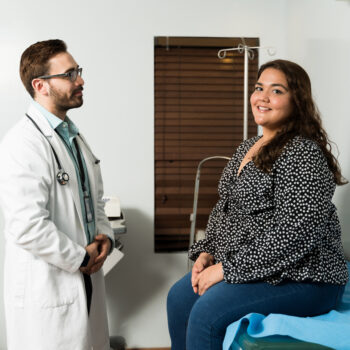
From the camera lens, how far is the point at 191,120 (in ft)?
9.55

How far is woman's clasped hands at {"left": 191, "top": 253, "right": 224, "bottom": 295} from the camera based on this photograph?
1.58 metres

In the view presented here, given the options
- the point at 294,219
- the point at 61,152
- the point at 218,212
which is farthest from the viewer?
the point at 218,212

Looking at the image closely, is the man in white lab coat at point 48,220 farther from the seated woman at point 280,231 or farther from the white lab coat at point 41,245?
the seated woman at point 280,231

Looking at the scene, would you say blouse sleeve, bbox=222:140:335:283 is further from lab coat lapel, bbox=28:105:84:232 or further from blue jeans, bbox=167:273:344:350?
lab coat lapel, bbox=28:105:84:232

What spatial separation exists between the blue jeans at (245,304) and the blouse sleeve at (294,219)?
0.05 meters

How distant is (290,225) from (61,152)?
838 millimetres

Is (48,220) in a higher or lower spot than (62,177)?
lower

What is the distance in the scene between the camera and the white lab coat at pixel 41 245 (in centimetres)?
158

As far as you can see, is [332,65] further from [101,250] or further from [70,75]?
[101,250]

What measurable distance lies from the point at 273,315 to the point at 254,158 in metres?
0.54

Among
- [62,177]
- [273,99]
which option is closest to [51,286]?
[62,177]

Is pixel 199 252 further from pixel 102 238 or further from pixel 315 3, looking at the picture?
pixel 315 3

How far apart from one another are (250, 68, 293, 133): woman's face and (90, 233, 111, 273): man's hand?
74 centimetres

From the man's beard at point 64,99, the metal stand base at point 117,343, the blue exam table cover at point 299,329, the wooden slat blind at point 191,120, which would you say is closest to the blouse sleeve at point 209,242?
the blue exam table cover at point 299,329
